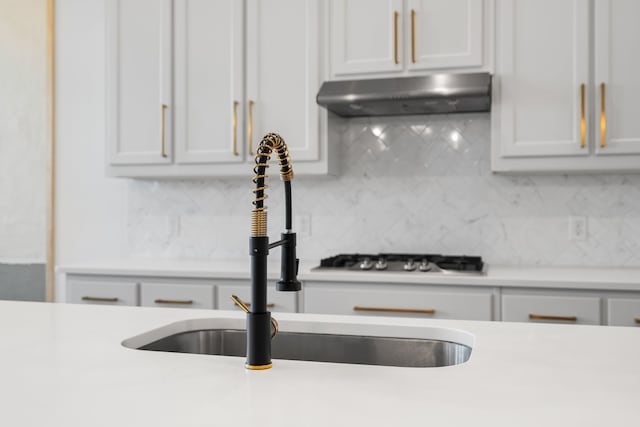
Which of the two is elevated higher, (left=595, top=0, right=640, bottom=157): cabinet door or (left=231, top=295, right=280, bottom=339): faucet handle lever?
(left=595, top=0, right=640, bottom=157): cabinet door

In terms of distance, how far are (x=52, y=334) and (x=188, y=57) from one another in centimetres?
212

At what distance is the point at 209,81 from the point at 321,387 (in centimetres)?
247

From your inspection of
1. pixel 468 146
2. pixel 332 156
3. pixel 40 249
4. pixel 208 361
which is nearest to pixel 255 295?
pixel 208 361

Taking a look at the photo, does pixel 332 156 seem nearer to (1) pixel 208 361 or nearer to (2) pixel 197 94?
(2) pixel 197 94

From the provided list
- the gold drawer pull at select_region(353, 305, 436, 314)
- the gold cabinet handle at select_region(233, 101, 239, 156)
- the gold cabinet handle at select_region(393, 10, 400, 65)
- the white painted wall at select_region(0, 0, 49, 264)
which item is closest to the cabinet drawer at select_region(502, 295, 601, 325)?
the gold drawer pull at select_region(353, 305, 436, 314)

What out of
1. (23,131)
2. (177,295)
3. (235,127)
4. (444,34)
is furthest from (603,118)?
(23,131)

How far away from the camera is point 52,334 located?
55.0 inches

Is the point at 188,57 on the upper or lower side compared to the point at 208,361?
upper

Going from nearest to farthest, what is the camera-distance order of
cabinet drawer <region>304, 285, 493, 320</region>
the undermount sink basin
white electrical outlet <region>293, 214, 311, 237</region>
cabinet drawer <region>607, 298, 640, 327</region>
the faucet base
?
1. the faucet base
2. the undermount sink basin
3. cabinet drawer <region>607, 298, 640, 327</region>
4. cabinet drawer <region>304, 285, 493, 320</region>
5. white electrical outlet <region>293, 214, 311, 237</region>

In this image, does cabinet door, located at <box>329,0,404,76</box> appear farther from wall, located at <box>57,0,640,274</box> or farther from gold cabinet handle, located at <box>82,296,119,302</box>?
gold cabinet handle, located at <box>82,296,119,302</box>

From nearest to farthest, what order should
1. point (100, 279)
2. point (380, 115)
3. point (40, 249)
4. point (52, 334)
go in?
point (52, 334), point (100, 279), point (380, 115), point (40, 249)

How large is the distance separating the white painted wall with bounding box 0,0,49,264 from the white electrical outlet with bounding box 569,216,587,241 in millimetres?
3028

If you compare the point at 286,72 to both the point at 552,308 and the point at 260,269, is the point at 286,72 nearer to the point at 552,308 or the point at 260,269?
the point at 552,308

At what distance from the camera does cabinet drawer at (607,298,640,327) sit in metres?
2.47
